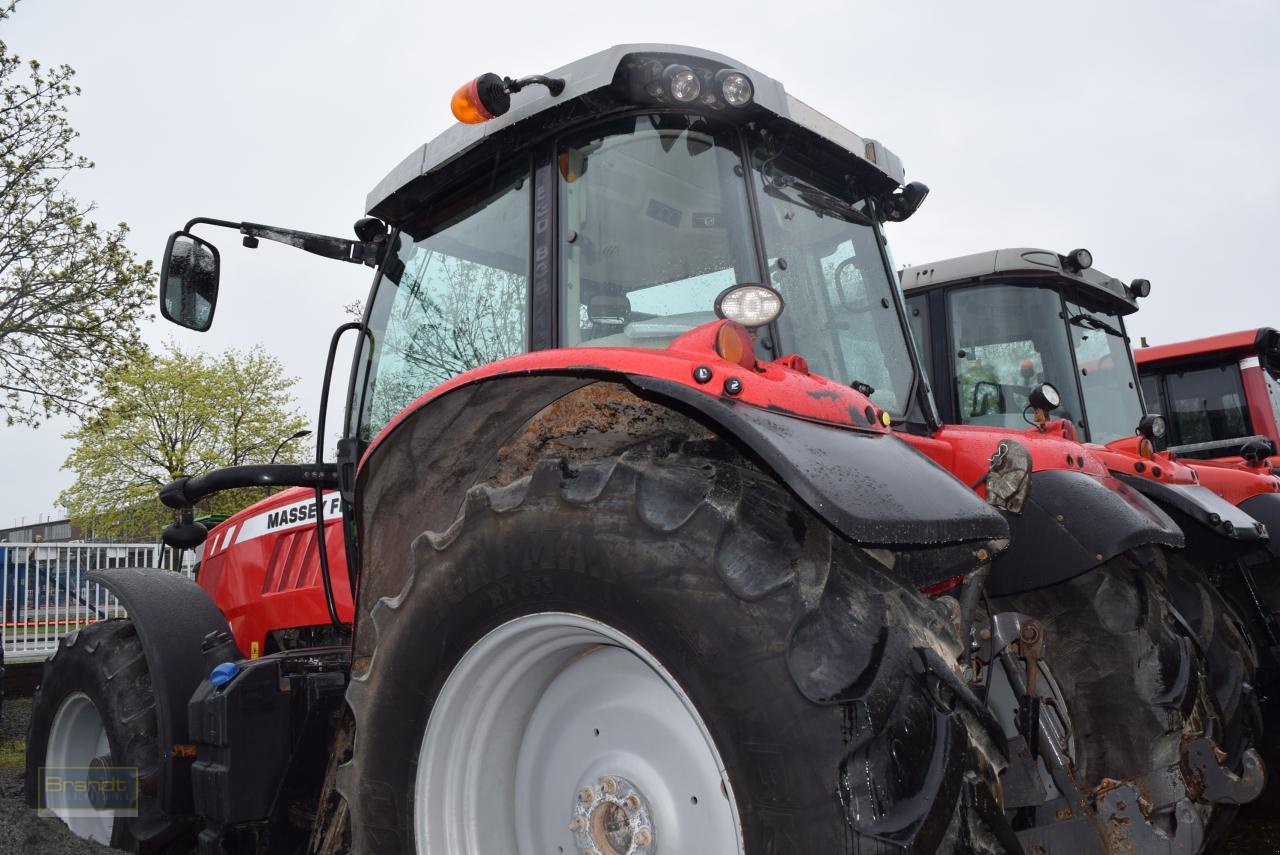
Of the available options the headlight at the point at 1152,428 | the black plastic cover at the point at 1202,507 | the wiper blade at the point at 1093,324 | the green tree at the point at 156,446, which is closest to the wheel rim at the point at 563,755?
the black plastic cover at the point at 1202,507

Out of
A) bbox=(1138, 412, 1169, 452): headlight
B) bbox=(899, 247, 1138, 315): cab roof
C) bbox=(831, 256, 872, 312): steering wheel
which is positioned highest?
bbox=(899, 247, 1138, 315): cab roof

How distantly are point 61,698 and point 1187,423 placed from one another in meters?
9.13

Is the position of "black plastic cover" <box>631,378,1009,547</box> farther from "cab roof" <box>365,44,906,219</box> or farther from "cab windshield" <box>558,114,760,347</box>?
"cab roof" <box>365,44,906,219</box>

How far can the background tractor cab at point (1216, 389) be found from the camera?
8.28m

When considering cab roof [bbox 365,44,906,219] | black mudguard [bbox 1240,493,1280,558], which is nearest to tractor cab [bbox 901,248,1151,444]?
black mudguard [bbox 1240,493,1280,558]

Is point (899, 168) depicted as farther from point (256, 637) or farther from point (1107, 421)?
point (1107, 421)

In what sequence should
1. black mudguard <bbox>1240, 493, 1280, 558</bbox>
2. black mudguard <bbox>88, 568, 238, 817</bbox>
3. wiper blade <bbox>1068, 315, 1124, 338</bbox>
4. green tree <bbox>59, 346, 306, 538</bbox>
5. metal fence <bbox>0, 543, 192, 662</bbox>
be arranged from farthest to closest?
green tree <bbox>59, 346, 306, 538</bbox> → metal fence <bbox>0, 543, 192, 662</bbox> → wiper blade <bbox>1068, 315, 1124, 338</bbox> → black mudguard <bbox>1240, 493, 1280, 558</bbox> → black mudguard <bbox>88, 568, 238, 817</bbox>

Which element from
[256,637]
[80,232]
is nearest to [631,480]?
[256,637]

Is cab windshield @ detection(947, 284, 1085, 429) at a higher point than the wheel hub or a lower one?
higher

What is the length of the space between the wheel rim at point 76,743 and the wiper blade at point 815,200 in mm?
3223

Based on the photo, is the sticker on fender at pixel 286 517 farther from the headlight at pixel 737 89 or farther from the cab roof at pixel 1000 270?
the cab roof at pixel 1000 270

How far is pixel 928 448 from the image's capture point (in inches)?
112

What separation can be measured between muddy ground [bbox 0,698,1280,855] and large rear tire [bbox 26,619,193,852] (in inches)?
5.5

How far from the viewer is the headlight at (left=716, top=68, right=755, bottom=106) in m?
2.40
